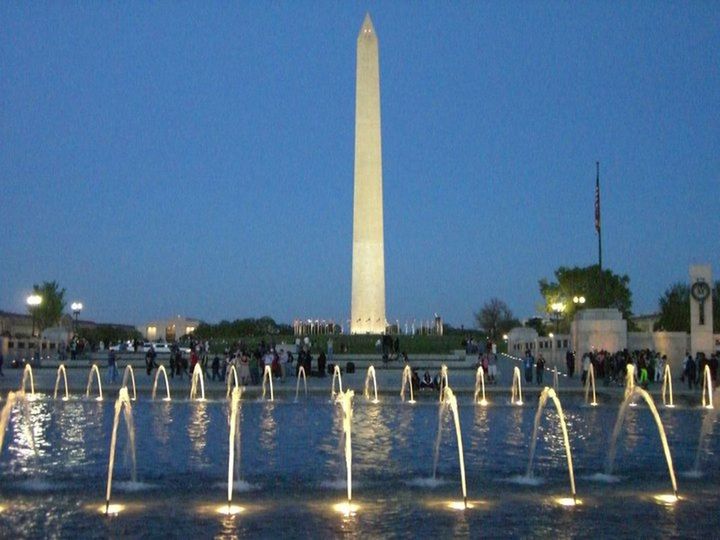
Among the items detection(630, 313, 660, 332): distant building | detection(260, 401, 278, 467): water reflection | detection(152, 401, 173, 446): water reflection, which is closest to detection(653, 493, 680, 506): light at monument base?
detection(260, 401, 278, 467): water reflection

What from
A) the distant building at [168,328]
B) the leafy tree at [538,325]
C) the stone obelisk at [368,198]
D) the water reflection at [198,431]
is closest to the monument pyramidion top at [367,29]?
the stone obelisk at [368,198]

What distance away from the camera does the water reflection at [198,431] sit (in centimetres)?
1451

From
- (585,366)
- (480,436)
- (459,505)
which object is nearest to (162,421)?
(480,436)

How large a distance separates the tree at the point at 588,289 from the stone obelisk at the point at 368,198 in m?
44.8

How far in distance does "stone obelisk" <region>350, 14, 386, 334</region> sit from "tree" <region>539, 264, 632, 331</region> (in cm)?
4485

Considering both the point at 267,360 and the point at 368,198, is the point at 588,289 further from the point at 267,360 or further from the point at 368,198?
the point at 267,360

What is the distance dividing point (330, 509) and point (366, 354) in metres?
41.2

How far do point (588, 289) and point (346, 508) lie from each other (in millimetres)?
93282

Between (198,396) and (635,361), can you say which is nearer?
(198,396)

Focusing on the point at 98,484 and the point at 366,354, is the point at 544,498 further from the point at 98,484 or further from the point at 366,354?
the point at 366,354

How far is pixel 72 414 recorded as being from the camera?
72.7ft

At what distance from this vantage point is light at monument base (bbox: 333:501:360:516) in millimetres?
10484

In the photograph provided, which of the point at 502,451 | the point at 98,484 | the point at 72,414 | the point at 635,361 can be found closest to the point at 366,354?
the point at 635,361

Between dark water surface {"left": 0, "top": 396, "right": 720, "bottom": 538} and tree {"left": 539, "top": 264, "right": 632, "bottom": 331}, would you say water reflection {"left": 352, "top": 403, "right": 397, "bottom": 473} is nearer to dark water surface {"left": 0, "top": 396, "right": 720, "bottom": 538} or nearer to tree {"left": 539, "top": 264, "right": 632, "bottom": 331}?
dark water surface {"left": 0, "top": 396, "right": 720, "bottom": 538}
